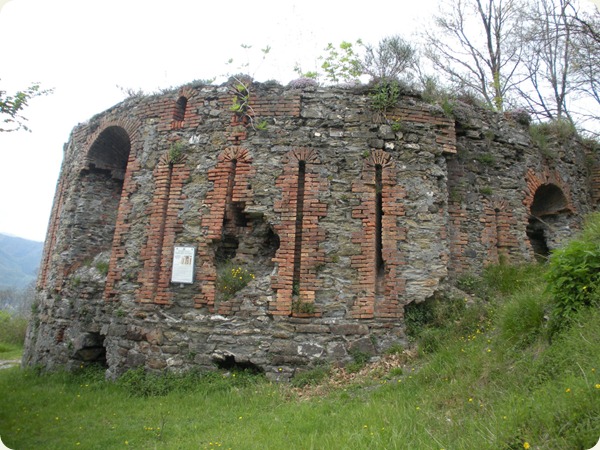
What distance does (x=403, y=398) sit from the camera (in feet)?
17.7

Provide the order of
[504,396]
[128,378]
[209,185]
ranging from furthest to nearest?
[209,185], [128,378], [504,396]

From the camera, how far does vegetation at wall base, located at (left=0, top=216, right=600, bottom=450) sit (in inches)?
155

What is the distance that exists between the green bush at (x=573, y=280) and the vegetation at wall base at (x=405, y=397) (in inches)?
2.4

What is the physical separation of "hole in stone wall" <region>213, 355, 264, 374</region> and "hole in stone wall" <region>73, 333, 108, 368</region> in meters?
2.79

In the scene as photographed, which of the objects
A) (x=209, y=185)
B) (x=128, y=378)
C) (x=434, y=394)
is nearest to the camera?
(x=434, y=394)

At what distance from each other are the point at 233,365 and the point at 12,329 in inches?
643

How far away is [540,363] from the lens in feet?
15.1

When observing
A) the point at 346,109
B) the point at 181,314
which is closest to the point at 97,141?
the point at 181,314

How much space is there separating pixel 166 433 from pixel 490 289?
5911 mm

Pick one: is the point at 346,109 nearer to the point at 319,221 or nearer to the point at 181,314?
the point at 319,221

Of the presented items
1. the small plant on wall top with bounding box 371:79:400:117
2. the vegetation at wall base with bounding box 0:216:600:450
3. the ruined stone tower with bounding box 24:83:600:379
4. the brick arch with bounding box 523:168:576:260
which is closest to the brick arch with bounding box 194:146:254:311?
the ruined stone tower with bounding box 24:83:600:379

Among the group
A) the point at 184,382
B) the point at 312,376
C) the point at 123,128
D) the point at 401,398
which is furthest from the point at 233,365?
the point at 123,128

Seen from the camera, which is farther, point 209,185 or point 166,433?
point 209,185

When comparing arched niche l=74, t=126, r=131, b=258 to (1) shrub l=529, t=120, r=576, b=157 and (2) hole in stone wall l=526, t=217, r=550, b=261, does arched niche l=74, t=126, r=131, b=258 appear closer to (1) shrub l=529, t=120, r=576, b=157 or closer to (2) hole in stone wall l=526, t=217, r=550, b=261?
(1) shrub l=529, t=120, r=576, b=157
